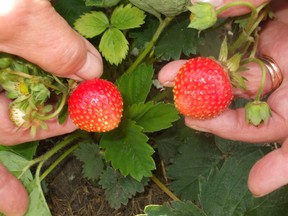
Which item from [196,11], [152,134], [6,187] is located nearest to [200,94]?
[196,11]

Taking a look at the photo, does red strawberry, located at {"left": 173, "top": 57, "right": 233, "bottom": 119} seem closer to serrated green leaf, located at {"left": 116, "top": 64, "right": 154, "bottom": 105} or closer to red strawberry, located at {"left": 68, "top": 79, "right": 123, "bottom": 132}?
red strawberry, located at {"left": 68, "top": 79, "right": 123, "bottom": 132}

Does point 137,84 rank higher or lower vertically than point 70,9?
lower

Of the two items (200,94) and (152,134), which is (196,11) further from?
(152,134)

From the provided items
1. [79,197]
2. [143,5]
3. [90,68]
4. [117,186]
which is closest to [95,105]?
[90,68]

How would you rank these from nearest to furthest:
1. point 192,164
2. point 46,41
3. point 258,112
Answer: point 46,41, point 258,112, point 192,164

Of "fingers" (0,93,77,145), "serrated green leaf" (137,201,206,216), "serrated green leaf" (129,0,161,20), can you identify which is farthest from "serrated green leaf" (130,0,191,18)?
"serrated green leaf" (137,201,206,216)

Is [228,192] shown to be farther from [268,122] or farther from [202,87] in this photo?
[202,87]
